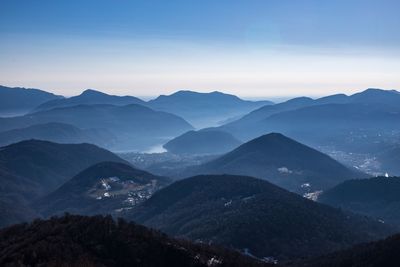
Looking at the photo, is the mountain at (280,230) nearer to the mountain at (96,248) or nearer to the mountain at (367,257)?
the mountain at (367,257)

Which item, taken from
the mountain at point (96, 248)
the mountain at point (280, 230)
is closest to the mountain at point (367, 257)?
the mountain at point (96, 248)

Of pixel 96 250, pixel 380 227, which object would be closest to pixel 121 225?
pixel 96 250

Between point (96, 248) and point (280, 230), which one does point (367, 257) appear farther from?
point (280, 230)

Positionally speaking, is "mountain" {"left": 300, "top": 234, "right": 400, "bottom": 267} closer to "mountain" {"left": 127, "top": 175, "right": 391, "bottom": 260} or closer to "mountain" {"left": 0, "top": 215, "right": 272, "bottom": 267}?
"mountain" {"left": 0, "top": 215, "right": 272, "bottom": 267}

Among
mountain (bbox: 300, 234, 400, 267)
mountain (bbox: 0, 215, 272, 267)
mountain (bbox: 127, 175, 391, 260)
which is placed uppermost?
mountain (bbox: 0, 215, 272, 267)

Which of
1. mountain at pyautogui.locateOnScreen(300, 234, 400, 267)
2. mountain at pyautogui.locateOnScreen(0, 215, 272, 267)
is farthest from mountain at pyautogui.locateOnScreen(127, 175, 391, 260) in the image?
mountain at pyautogui.locateOnScreen(0, 215, 272, 267)

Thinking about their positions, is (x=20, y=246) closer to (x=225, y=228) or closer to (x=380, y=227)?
(x=225, y=228)
